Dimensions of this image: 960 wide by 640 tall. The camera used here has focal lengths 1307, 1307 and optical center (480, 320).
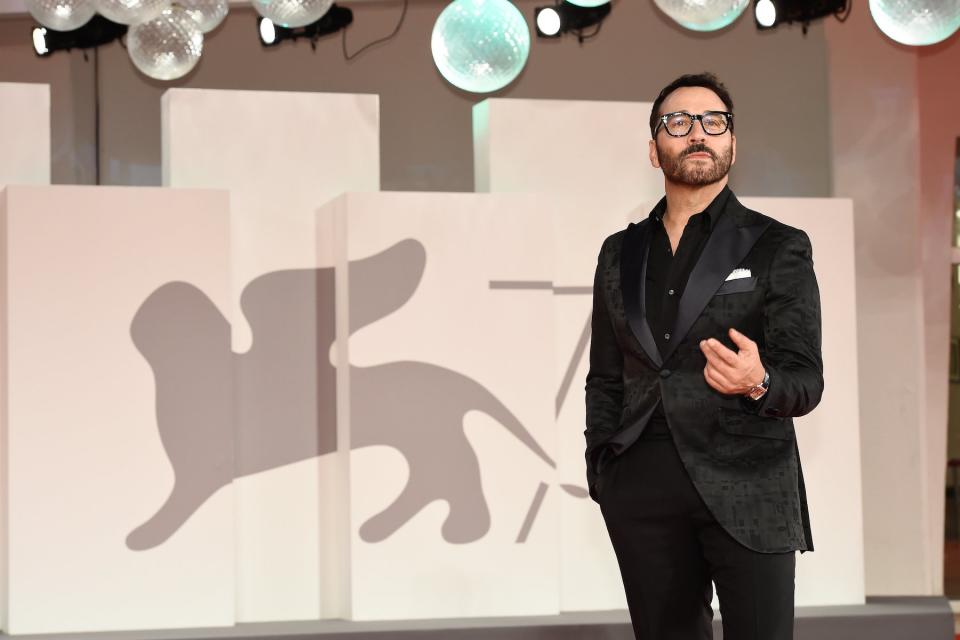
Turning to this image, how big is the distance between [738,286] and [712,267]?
0.20 ft

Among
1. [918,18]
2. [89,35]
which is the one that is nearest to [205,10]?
[89,35]

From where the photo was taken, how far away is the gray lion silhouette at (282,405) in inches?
191

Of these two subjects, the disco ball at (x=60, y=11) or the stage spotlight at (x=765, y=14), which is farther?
the stage spotlight at (x=765, y=14)

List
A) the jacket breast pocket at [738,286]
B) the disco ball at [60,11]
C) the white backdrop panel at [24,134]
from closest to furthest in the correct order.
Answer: the jacket breast pocket at [738,286], the disco ball at [60,11], the white backdrop panel at [24,134]

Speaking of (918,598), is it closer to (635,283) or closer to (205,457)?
(205,457)

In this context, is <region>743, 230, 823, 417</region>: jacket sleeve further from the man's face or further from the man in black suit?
the man's face

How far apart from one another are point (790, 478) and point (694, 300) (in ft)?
1.25

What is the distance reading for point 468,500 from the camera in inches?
196

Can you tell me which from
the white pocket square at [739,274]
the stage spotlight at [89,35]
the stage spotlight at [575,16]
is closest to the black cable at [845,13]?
the stage spotlight at [575,16]

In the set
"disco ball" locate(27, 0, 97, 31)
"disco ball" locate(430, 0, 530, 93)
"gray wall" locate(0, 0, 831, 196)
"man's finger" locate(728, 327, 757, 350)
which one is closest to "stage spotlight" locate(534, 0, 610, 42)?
"gray wall" locate(0, 0, 831, 196)

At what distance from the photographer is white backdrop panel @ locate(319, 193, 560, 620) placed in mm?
4922

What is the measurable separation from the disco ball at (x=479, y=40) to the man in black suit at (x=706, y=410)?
218cm

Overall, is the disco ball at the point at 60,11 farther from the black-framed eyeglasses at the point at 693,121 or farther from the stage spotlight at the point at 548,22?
the black-framed eyeglasses at the point at 693,121

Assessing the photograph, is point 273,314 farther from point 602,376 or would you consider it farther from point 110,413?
point 602,376
